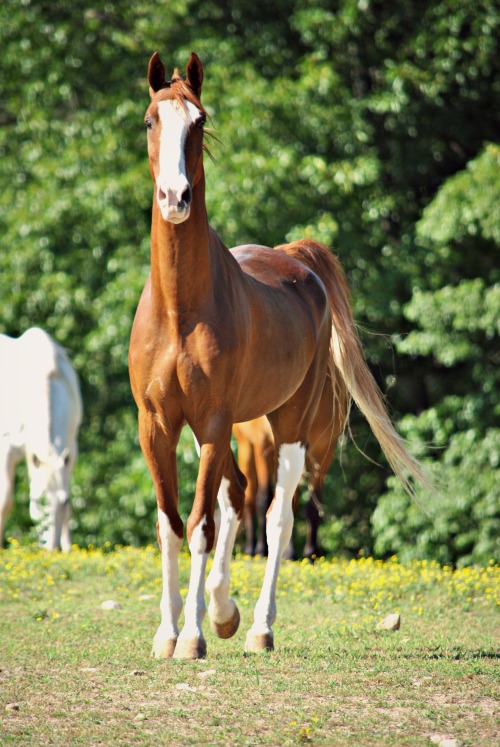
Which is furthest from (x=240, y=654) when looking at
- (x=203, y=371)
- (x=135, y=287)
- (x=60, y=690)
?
(x=135, y=287)

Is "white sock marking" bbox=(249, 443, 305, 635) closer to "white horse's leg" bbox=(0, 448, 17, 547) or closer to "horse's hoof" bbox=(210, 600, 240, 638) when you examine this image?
"horse's hoof" bbox=(210, 600, 240, 638)

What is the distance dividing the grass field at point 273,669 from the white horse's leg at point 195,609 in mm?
86

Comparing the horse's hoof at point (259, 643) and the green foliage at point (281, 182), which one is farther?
the green foliage at point (281, 182)

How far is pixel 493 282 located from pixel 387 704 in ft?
31.4

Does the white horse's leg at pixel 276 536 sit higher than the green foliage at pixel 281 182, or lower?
lower

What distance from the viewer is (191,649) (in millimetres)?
4965

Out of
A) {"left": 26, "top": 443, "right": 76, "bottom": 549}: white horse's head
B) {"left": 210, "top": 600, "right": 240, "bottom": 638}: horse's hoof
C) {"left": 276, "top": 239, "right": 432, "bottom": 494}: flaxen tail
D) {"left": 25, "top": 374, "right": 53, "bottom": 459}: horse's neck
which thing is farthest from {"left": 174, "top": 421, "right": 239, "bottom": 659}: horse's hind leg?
{"left": 25, "top": 374, "right": 53, "bottom": 459}: horse's neck

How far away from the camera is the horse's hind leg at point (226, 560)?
17.0 ft

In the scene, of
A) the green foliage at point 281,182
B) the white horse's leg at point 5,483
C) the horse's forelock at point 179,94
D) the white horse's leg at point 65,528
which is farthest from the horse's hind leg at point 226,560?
the green foliage at point 281,182

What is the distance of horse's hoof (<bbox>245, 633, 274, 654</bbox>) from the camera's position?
5.34 m

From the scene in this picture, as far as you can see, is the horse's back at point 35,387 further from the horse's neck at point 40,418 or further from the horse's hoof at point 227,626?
the horse's hoof at point 227,626

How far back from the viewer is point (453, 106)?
572 inches

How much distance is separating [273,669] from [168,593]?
2.24 feet

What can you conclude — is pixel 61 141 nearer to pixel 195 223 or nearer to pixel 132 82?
pixel 132 82
